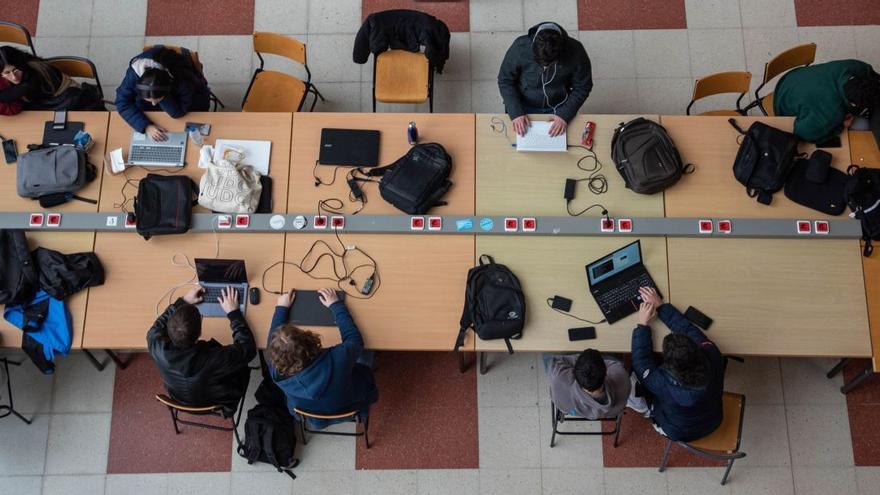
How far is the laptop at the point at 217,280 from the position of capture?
3432 mm

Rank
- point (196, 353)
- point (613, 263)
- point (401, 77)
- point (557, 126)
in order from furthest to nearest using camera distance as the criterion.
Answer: point (401, 77) → point (557, 126) → point (613, 263) → point (196, 353)

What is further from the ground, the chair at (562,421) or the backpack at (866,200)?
the backpack at (866,200)

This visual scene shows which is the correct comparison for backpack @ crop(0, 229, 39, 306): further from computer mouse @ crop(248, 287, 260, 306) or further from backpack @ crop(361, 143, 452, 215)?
backpack @ crop(361, 143, 452, 215)

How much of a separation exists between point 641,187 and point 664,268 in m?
0.50

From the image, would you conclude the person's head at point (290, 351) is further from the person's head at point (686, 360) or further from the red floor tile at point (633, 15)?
the red floor tile at point (633, 15)

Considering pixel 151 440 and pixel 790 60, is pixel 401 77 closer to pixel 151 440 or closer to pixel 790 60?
pixel 790 60

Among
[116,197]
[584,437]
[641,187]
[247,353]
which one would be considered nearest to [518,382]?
[584,437]

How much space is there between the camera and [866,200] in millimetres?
3434

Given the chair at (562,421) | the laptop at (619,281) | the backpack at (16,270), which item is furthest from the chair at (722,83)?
the backpack at (16,270)

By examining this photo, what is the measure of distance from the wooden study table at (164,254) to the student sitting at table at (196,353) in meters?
0.11

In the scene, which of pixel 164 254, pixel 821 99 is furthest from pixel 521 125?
pixel 164 254

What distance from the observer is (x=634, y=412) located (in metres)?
3.95

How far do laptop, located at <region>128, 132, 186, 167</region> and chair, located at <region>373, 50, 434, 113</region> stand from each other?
139 centimetres

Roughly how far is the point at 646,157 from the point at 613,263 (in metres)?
0.67
